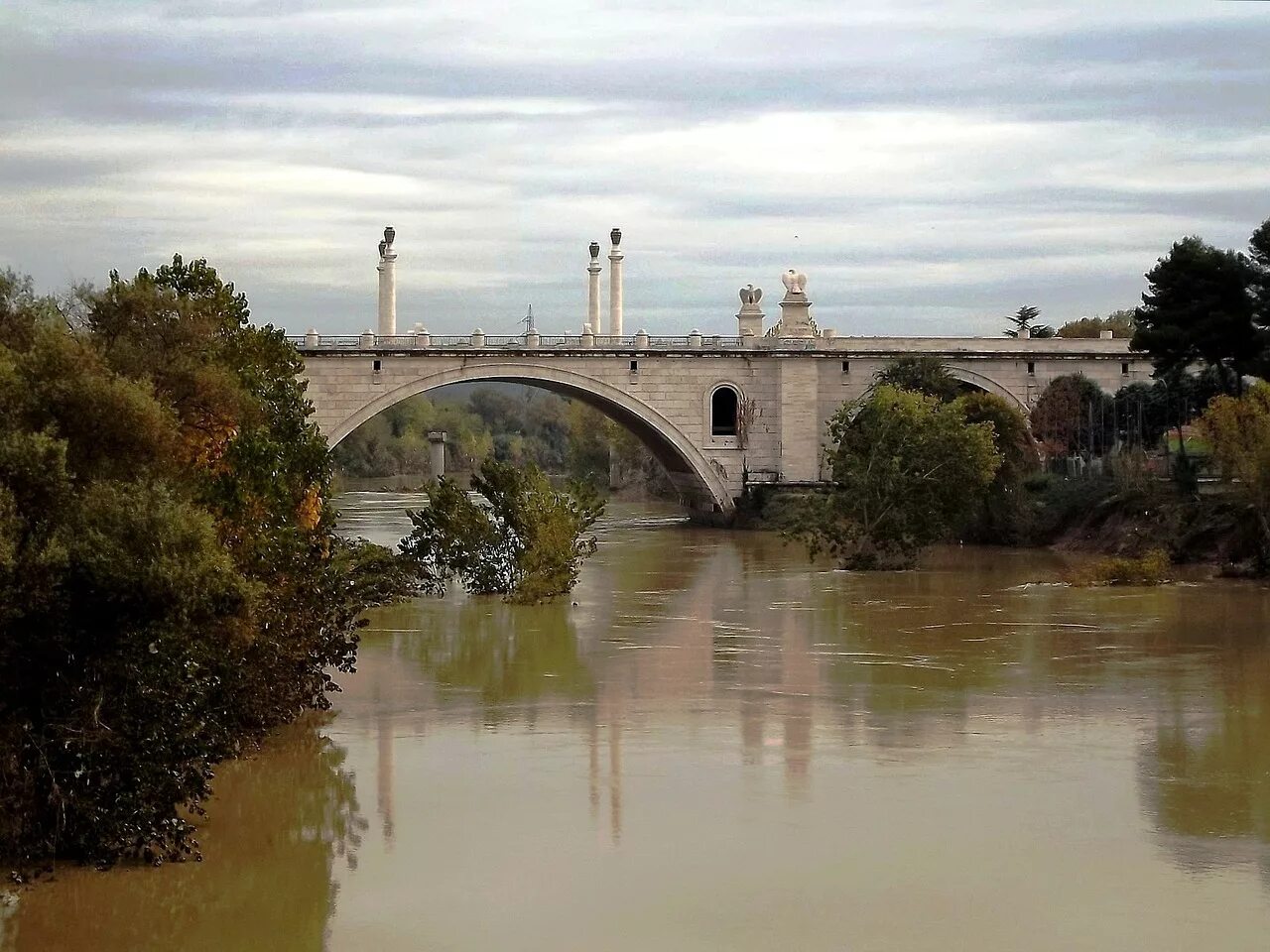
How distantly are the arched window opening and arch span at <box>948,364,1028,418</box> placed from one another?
5.80 metres

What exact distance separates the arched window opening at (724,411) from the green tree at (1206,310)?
14.5 metres

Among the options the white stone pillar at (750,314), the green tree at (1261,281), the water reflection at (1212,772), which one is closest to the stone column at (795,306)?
the white stone pillar at (750,314)

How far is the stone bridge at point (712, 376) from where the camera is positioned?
46.0 meters

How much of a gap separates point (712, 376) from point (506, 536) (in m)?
22.5

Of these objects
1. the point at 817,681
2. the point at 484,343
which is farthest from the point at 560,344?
the point at 817,681

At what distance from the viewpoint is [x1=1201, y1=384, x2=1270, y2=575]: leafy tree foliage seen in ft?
89.9

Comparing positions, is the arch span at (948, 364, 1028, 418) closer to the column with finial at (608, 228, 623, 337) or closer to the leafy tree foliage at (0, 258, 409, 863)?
the column with finial at (608, 228, 623, 337)

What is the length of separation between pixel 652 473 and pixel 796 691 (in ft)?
158

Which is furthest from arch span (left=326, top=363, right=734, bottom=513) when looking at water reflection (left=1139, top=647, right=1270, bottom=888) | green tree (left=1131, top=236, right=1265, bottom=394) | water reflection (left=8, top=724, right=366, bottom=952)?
water reflection (left=8, top=724, right=366, bottom=952)

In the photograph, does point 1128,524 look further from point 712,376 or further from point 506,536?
point 712,376

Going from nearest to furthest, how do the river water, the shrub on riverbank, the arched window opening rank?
the river water < the shrub on riverbank < the arched window opening

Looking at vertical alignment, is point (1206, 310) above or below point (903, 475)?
above

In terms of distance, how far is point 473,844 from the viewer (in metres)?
11.8

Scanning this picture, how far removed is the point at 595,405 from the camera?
4938 centimetres
